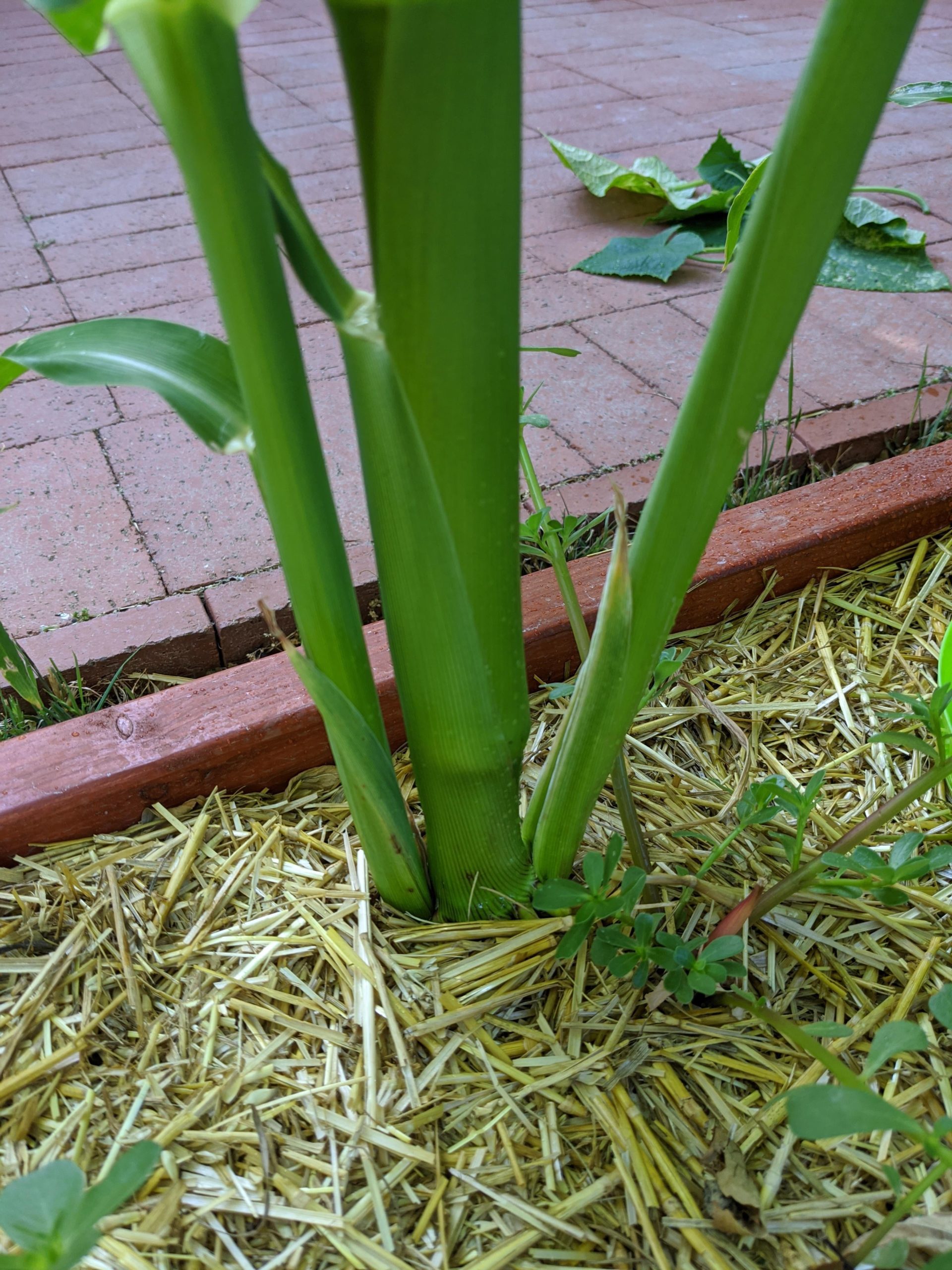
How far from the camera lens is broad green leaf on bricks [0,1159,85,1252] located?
0.46 meters

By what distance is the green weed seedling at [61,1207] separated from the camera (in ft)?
1.46

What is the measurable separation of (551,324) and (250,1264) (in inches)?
66.0

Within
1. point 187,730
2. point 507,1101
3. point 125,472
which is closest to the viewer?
point 507,1101

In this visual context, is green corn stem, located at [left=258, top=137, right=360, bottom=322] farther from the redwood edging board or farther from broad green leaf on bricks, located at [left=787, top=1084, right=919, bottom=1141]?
the redwood edging board

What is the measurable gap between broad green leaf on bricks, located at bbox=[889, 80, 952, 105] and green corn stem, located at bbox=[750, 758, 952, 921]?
441 millimetres

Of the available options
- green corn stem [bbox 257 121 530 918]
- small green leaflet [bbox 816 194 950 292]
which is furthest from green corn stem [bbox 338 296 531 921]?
small green leaflet [bbox 816 194 950 292]

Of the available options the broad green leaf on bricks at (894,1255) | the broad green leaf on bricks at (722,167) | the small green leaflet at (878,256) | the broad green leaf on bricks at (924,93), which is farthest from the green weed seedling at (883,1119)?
the broad green leaf on bricks at (722,167)

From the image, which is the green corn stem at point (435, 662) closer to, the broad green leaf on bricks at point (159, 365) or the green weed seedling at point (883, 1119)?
the broad green leaf on bricks at point (159, 365)

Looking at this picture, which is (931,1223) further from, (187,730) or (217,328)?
(217,328)

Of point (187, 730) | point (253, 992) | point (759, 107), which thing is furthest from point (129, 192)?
point (253, 992)

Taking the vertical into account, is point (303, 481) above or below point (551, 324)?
above

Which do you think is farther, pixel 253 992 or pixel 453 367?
pixel 253 992

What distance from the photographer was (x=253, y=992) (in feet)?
2.58

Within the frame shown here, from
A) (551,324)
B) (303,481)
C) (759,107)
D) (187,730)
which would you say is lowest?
(759,107)
